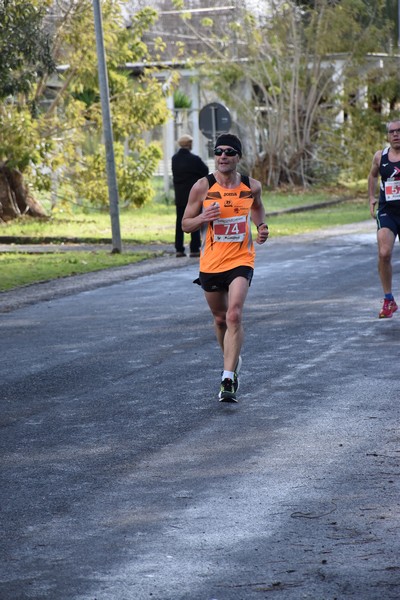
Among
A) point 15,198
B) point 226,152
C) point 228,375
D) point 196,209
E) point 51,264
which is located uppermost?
point 226,152

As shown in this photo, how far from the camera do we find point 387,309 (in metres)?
13.1

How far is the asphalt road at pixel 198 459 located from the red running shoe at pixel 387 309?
16 cm

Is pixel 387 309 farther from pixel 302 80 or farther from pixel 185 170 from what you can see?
pixel 302 80

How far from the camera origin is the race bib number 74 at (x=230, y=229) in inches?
372

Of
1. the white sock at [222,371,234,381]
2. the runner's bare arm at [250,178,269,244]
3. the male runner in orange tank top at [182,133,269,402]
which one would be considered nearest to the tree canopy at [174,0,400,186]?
the runner's bare arm at [250,178,269,244]

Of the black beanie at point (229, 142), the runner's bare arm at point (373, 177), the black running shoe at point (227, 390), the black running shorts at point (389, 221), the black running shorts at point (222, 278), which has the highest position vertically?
the black beanie at point (229, 142)

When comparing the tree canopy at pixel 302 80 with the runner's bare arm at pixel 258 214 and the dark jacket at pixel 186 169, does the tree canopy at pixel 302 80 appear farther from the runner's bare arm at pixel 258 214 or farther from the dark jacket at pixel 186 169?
the runner's bare arm at pixel 258 214

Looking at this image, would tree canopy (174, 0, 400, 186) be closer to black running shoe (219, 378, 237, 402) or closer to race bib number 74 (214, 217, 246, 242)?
race bib number 74 (214, 217, 246, 242)

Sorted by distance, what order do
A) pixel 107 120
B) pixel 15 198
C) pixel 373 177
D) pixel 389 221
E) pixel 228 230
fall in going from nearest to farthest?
pixel 228 230
pixel 389 221
pixel 373 177
pixel 107 120
pixel 15 198

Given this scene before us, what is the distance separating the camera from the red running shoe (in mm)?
13112

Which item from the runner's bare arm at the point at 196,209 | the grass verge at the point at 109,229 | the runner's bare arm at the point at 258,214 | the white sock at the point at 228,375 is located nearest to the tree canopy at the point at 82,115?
the grass verge at the point at 109,229

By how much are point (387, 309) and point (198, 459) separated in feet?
19.7

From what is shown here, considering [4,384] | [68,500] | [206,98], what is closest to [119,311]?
[4,384]

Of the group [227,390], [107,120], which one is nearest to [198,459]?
[227,390]
